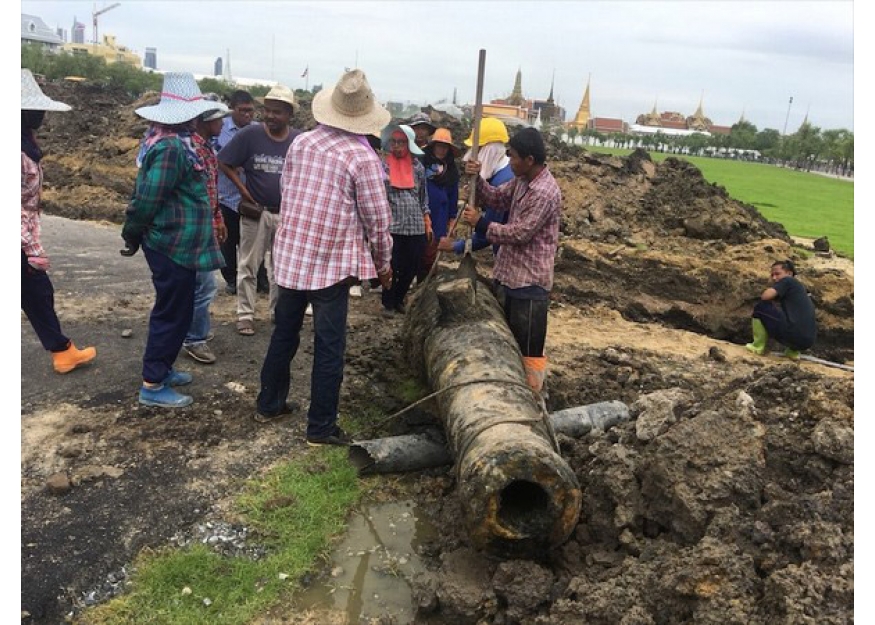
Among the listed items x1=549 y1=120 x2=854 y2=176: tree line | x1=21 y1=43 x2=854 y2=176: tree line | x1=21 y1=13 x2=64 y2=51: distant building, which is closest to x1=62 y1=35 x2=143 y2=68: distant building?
x1=21 y1=13 x2=64 y2=51: distant building

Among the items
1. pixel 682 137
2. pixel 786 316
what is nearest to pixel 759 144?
pixel 682 137

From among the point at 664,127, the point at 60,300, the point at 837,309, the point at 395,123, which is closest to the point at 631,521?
the point at 395,123

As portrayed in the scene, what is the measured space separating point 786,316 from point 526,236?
13.6ft

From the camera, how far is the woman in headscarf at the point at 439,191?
21.9 ft

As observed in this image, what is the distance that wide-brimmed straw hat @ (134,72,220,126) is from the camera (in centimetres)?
418

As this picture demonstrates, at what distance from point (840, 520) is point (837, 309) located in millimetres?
6865

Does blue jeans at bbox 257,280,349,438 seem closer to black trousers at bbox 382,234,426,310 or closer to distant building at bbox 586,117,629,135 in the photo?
black trousers at bbox 382,234,426,310

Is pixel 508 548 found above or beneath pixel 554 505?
beneath

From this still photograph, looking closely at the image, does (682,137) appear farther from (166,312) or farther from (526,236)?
(166,312)

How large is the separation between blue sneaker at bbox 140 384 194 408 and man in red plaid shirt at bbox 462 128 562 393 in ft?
7.92

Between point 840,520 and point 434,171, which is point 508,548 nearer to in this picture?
point 840,520

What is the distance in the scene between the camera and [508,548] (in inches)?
120

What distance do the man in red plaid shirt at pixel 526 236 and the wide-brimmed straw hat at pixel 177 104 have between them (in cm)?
190

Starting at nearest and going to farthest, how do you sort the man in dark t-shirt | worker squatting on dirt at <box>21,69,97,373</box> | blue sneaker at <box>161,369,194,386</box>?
worker squatting on dirt at <box>21,69,97,373</box>
blue sneaker at <box>161,369,194,386</box>
the man in dark t-shirt
